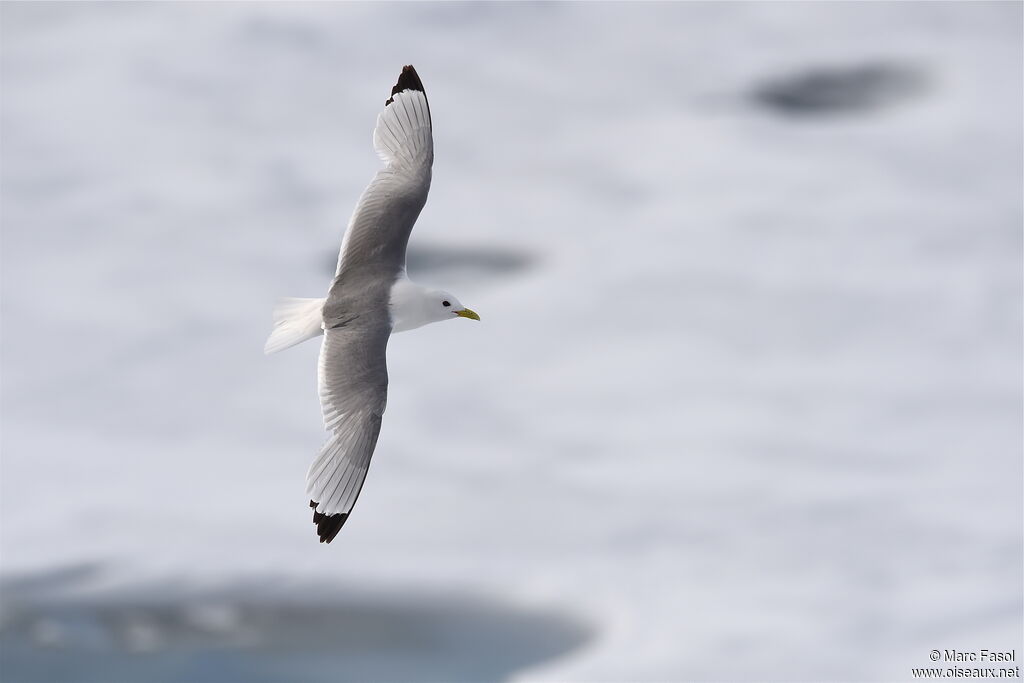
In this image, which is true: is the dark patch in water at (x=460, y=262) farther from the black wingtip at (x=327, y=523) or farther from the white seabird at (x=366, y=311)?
the black wingtip at (x=327, y=523)

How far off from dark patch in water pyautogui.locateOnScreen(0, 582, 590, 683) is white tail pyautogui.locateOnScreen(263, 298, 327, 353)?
12.6 feet

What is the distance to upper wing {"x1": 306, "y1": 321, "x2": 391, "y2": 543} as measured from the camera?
433cm

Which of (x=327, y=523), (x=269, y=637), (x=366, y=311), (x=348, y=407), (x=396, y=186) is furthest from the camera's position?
(x=269, y=637)

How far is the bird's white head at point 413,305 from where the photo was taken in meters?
4.58

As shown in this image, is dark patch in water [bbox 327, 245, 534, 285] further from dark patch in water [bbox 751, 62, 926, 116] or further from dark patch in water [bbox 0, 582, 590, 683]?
dark patch in water [bbox 751, 62, 926, 116]

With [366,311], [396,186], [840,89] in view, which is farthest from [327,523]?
[840,89]

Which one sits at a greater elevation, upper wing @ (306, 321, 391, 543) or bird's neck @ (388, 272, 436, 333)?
bird's neck @ (388, 272, 436, 333)

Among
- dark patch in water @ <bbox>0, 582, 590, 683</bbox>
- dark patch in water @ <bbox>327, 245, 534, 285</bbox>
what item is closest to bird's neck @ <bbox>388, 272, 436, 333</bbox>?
dark patch in water @ <bbox>0, 582, 590, 683</bbox>

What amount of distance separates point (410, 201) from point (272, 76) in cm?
1047

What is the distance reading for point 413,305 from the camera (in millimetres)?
4605

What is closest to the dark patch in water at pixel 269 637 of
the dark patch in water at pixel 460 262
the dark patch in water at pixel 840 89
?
the dark patch in water at pixel 460 262

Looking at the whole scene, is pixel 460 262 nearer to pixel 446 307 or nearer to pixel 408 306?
pixel 446 307

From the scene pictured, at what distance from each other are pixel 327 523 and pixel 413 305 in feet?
2.81

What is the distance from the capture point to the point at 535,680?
25.2 feet
